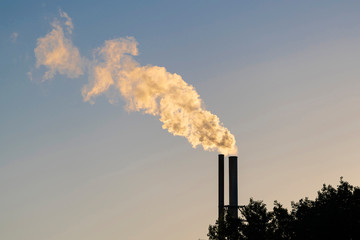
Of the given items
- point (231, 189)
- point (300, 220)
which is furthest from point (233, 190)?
point (300, 220)

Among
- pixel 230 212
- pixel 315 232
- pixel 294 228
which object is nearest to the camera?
pixel 315 232

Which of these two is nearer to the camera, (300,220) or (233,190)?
(300,220)

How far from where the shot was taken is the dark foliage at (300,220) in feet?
180

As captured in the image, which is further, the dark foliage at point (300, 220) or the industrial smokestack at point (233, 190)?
the industrial smokestack at point (233, 190)

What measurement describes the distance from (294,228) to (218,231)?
7383 millimetres

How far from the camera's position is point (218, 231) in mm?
62094

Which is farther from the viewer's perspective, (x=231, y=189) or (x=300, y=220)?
(x=231, y=189)

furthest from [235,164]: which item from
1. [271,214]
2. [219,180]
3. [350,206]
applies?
[350,206]

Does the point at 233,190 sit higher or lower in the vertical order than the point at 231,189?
lower

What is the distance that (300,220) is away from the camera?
5884 cm

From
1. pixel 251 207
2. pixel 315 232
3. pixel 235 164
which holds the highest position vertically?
pixel 235 164

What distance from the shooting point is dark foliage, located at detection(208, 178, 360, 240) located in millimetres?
55000

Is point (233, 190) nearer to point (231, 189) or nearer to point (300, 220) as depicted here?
point (231, 189)

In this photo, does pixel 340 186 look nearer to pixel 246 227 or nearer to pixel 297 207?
pixel 297 207
